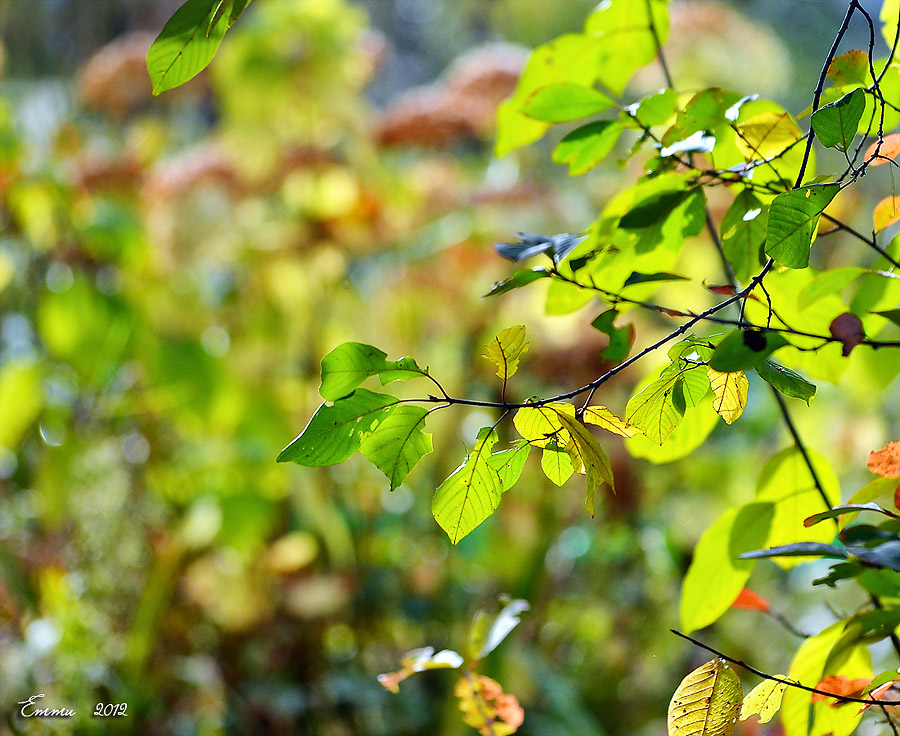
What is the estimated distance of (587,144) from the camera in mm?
286

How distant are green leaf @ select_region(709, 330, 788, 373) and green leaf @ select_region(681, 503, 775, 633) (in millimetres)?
137

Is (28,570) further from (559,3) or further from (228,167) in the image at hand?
(559,3)

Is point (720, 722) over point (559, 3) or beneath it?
over

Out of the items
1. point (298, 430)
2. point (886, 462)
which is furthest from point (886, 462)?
point (298, 430)

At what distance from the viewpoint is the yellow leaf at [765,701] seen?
0.21 metres

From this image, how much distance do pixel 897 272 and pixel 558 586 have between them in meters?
0.86

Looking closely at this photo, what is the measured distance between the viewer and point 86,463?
0.94 metres

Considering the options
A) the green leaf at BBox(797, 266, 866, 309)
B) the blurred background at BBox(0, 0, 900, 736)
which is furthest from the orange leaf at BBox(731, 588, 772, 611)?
the blurred background at BBox(0, 0, 900, 736)

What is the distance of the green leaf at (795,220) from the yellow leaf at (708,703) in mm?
115

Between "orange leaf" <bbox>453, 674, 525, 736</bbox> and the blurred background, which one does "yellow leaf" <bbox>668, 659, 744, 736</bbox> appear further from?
the blurred background

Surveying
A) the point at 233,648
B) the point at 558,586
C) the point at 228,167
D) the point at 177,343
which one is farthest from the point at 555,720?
the point at 228,167

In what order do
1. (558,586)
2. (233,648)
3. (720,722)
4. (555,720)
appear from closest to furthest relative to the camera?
1. (720,722)
2. (555,720)
3. (233,648)
4. (558,586)

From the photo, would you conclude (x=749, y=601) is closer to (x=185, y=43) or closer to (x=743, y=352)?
(x=743, y=352)

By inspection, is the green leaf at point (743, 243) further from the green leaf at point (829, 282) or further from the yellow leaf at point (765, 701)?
the yellow leaf at point (765, 701)
